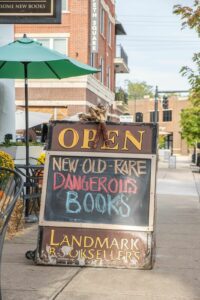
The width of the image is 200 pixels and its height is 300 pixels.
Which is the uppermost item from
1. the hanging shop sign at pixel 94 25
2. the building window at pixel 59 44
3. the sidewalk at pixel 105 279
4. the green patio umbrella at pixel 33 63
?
the hanging shop sign at pixel 94 25

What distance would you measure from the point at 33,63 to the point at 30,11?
103 inches

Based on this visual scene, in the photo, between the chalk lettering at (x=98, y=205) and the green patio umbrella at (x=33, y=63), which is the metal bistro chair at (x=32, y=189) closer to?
the green patio umbrella at (x=33, y=63)

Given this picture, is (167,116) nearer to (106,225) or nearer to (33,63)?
(33,63)

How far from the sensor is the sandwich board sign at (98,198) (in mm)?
5793

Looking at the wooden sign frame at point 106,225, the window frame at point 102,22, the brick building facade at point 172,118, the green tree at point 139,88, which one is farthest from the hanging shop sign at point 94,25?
the green tree at point 139,88

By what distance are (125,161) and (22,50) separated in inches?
128

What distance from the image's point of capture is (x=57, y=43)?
31.0 metres

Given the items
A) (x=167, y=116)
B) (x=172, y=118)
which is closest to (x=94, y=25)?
(x=172, y=118)

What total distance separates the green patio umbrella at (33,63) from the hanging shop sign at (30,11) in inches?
33.8

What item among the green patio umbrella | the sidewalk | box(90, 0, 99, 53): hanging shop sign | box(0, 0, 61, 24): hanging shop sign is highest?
box(90, 0, 99, 53): hanging shop sign

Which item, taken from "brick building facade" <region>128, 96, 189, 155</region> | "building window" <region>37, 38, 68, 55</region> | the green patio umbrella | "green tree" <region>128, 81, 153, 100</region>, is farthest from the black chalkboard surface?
"green tree" <region>128, 81, 153, 100</region>

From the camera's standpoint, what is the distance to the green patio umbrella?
830cm

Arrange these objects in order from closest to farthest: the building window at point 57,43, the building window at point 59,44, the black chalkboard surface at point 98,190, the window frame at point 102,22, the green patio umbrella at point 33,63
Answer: the black chalkboard surface at point 98,190, the green patio umbrella at point 33,63, the building window at point 57,43, the building window at point 59,44, the window frame at point 102,22

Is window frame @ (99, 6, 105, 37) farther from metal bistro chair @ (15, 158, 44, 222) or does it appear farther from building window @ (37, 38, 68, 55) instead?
metal bistro chair @ (15, 158, 44, 222)
